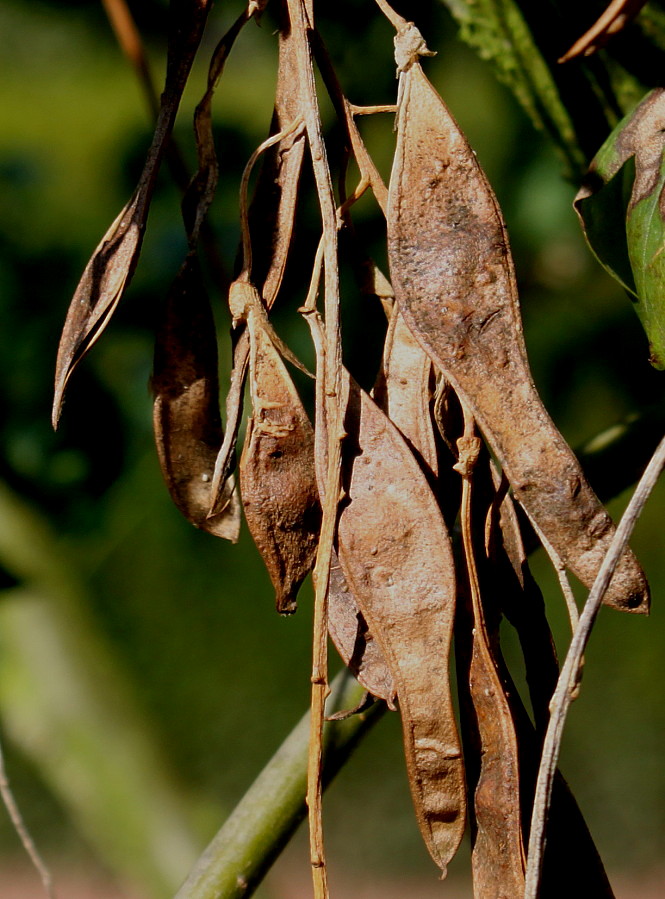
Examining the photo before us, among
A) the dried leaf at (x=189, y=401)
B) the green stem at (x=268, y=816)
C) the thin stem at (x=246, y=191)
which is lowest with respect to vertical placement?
the green stem at (x=268, y=816)

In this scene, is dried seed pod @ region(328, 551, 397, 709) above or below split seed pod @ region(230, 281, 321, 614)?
below

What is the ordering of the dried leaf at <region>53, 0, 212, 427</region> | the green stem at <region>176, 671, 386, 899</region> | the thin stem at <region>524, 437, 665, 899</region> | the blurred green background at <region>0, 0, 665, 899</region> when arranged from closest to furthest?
the thin stem at <region>524, 437, 665, 899</region>
the dried leaf at <region>53, 0, 212, 427</region>
the green stem at <region>176, 671, 386, 899</region>
the blurred green background at <region>0, 0, 665, 899</region>

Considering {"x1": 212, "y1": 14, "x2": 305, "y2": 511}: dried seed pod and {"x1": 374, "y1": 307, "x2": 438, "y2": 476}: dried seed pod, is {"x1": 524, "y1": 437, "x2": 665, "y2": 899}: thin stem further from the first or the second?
{"x1": 212, "y1": 14, "x2": 305, "y2": 511}: dried seed pod

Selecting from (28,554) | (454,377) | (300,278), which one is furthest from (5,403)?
(454,377)

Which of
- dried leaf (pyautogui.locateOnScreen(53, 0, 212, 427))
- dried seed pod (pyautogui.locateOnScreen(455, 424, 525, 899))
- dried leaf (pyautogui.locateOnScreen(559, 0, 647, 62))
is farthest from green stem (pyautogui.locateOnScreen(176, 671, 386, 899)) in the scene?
dried leaf (pyautogui.locateOnScreen(559, 0, 647, 62))

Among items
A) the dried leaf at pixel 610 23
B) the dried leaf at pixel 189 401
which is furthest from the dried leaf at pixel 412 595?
the dried leaf at pixel 610 23

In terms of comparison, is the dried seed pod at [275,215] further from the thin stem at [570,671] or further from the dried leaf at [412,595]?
the thin stem at [570,671]

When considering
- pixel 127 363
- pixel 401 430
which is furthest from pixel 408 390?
pixel 127 363
